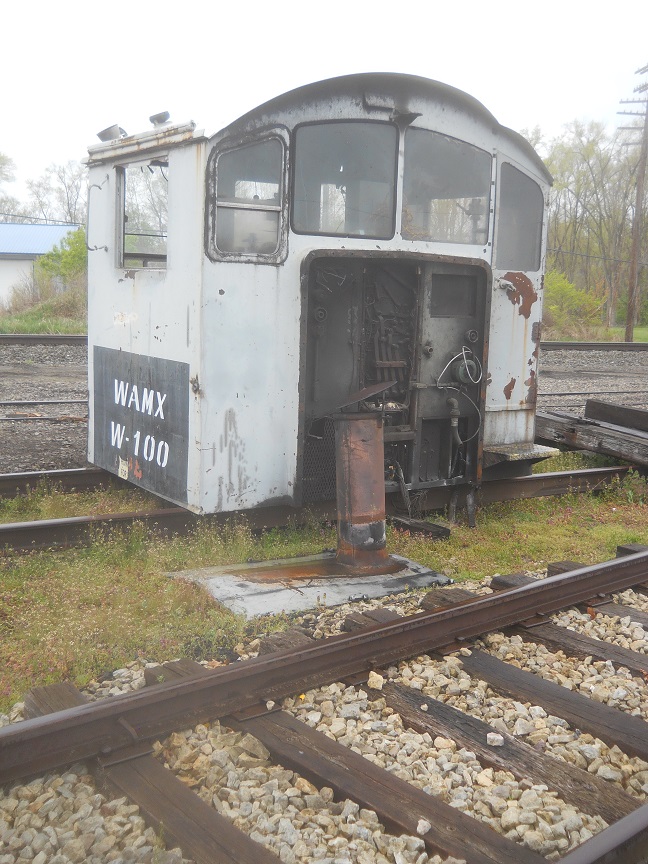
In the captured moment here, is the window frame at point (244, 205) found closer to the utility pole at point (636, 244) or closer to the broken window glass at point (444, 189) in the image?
the broken window glass at point (444, 189)

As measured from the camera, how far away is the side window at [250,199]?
5730 mm

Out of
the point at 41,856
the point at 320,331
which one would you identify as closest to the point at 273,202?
the point at 320,331

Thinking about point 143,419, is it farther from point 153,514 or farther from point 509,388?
point 509,388

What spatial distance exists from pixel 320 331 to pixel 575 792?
397 centimetres

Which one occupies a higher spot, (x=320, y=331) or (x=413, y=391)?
(x=320, y=331)

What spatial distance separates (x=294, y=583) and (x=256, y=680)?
1799 millimetres

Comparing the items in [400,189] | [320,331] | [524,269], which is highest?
[400,189]

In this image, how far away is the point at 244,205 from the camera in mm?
5848

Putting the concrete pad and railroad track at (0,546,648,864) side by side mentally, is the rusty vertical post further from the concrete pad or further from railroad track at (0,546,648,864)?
railroad track at (0,546,648,864)

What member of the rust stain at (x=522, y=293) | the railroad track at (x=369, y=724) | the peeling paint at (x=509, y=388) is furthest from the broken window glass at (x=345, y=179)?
the railroad track at (x=369, y=724)

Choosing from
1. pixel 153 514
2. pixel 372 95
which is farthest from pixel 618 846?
pixel 372 95

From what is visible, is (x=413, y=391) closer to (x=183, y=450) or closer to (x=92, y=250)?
(x=183, y=450)

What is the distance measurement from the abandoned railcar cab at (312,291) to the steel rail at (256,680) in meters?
1.85

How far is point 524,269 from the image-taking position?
7.40m
